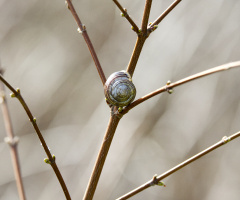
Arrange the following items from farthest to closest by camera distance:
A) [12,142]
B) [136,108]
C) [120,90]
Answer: [136,108] < [12,142] < [120,90]

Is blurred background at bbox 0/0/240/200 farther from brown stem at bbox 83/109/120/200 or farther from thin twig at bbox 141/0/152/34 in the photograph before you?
thin twig at bbox 141/0/152/34

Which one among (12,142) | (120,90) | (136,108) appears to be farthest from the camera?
(136,108)

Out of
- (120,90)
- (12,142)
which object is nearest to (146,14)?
(120,90)

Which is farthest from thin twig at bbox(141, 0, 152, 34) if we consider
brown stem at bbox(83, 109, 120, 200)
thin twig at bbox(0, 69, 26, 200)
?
thin twig at bbox(0, 69, 26, 200)

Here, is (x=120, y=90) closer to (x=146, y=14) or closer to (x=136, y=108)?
(x=146, y=14)

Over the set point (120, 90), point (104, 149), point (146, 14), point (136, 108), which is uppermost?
point (136, 108)

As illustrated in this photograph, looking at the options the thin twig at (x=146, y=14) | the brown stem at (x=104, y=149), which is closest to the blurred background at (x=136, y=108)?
the brown stem at (x=104, y=149)

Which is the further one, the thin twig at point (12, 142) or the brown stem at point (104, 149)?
the thin twig at point (12, 142)

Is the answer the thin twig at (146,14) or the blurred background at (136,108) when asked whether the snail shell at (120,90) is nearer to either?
the thin twig at (146,14)
